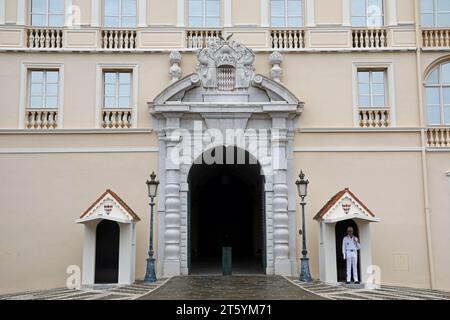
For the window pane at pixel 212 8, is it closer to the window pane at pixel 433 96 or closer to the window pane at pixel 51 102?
the window pane at pixel 51 102

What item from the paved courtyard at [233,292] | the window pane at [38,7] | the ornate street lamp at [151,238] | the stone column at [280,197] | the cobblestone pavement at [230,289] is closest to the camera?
the cobblestone pavement at [230,289]

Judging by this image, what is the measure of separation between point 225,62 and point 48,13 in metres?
5.86

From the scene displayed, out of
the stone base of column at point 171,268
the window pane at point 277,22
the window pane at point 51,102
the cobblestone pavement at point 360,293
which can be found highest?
the window pane at point 277,22

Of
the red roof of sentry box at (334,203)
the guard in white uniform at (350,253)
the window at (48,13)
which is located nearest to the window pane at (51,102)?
the window at (48,13)

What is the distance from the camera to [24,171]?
18938 millimetres

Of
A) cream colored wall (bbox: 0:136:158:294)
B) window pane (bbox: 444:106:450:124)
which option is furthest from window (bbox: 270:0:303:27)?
cream colored wall (bbox: 0:136:158:294)

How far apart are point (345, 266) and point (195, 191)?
8187 millimetres

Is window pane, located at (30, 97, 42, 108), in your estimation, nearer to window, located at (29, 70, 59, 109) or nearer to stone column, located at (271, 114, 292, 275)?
window, located at (29, 70, 59, 109)

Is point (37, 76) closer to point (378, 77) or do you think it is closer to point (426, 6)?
point (378, 77)

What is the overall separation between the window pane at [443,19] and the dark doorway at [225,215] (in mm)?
8267

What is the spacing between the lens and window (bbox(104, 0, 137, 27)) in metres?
19.8

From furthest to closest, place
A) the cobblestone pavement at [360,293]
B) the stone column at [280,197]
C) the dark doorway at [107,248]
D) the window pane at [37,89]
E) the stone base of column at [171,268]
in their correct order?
A: the window pane at [37,89] < the dark doorway at [107,248] < the stone column at [280,197] < the stone base of column at [171,268] < the cobblestone pavement at [360,293]

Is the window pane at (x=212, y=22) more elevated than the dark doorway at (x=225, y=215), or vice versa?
the window pane at (x=212, y=22)

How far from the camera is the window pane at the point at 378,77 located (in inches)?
778
